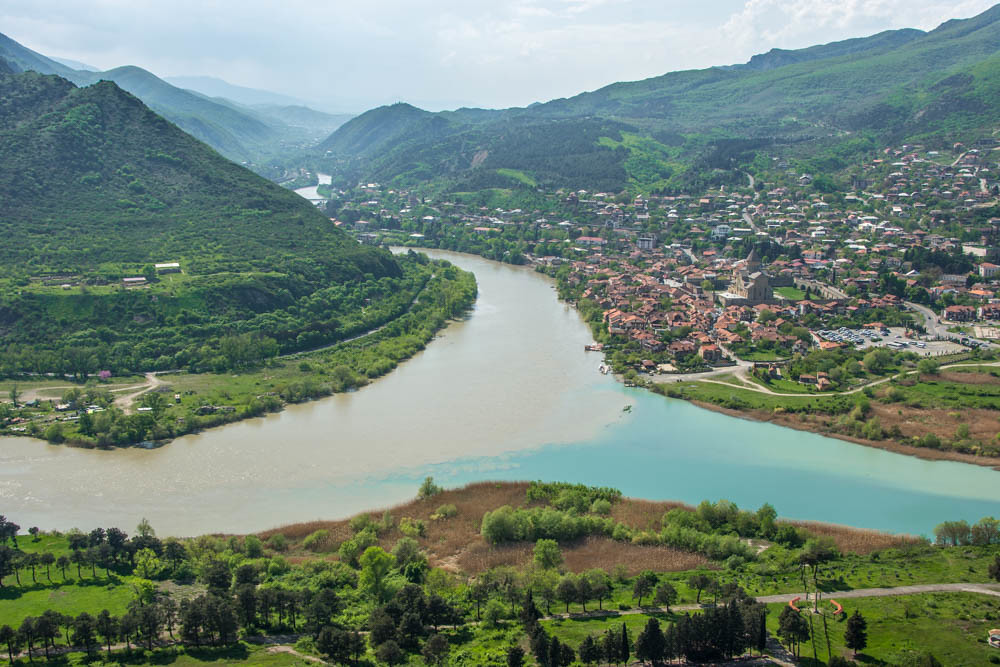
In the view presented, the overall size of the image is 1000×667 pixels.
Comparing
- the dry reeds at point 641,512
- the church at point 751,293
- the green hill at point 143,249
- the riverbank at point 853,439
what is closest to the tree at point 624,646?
the dry reeds at point 641,512

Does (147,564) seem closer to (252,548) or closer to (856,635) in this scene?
(252,548)

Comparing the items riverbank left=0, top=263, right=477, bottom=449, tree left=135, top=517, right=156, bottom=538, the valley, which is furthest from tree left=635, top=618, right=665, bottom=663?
riverbank left=0, top=263, right=477, bottom=449

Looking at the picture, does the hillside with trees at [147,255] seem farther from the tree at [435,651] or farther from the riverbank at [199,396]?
the tree at [435,651]

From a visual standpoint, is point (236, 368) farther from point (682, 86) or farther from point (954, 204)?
point (682, 86)

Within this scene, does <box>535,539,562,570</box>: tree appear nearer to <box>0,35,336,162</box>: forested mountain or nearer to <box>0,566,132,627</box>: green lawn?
<box>0,566,132,627</box>: green lawn

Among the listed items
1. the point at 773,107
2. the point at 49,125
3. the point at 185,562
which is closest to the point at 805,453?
the point at 185,562
